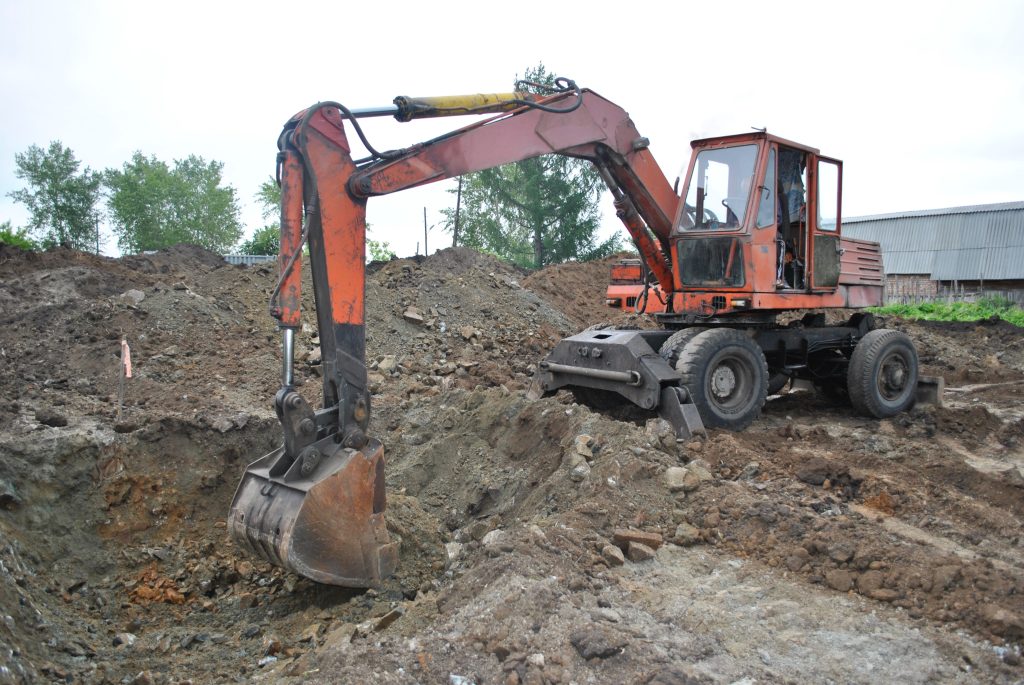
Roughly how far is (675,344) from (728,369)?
57 cm

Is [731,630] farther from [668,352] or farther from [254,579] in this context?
[668,352]

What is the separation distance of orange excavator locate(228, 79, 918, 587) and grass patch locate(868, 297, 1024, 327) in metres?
14.6

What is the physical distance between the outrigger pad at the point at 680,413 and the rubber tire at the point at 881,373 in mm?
2768

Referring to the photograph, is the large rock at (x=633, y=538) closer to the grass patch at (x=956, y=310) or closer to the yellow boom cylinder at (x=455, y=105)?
the yellow boom cylinder at (x=455, y=105)

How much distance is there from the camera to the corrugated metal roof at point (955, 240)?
28.2 meters

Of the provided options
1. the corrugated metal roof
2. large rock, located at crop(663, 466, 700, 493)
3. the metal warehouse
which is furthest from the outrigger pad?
the corrugated metal roof

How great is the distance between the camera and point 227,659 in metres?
4.16

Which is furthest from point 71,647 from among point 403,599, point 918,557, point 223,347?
point 223,347

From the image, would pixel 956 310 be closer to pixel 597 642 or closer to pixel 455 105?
pixel 455 105

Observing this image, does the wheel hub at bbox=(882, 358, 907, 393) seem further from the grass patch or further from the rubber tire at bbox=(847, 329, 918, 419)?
the grass patch

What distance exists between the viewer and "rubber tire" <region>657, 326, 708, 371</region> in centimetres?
714

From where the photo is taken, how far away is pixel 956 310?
74.4 ft

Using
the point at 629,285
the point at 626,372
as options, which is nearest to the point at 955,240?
the point at 629,285

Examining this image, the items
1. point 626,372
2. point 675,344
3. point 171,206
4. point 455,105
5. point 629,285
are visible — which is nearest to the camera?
point 455,105
